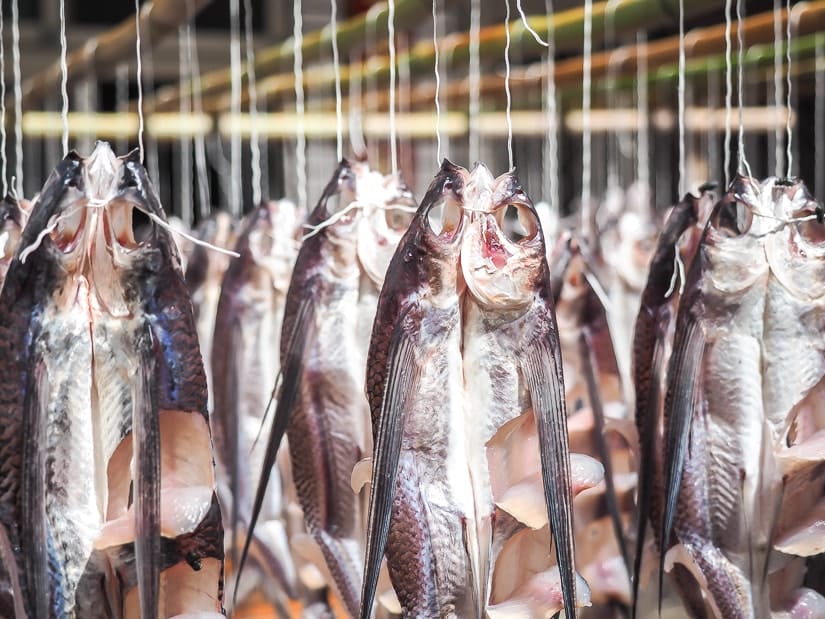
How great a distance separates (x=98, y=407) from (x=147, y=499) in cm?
14

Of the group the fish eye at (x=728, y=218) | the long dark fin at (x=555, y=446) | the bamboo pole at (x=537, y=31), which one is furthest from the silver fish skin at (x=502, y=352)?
the bamboo pole at (x=537, y=31)

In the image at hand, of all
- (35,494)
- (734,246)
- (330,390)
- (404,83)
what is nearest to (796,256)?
(734,246)

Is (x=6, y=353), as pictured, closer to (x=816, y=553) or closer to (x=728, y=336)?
(x=728, y=336)

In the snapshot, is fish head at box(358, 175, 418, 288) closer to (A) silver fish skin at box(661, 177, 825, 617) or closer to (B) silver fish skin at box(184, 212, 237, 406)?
(A) silver fish skin at box(661, 177, 825, 617)

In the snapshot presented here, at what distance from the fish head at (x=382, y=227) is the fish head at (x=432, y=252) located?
0.81 feet

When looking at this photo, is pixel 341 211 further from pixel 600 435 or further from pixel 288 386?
pixel 600 435

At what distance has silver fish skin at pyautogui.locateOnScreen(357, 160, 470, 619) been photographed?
1.28m

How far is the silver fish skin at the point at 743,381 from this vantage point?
1.46 m

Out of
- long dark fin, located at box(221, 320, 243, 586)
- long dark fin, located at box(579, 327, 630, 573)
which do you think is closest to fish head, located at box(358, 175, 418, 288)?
long dark fin, located at box(221, 320, 243, 586)

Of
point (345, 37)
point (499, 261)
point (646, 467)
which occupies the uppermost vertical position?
point (345, 37)

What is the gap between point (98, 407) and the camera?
1283mm

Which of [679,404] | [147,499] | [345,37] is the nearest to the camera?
[147,499]

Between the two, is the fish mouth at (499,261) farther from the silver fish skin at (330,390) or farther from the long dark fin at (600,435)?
the long dark fin at (600,435)

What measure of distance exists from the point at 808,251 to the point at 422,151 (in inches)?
184
